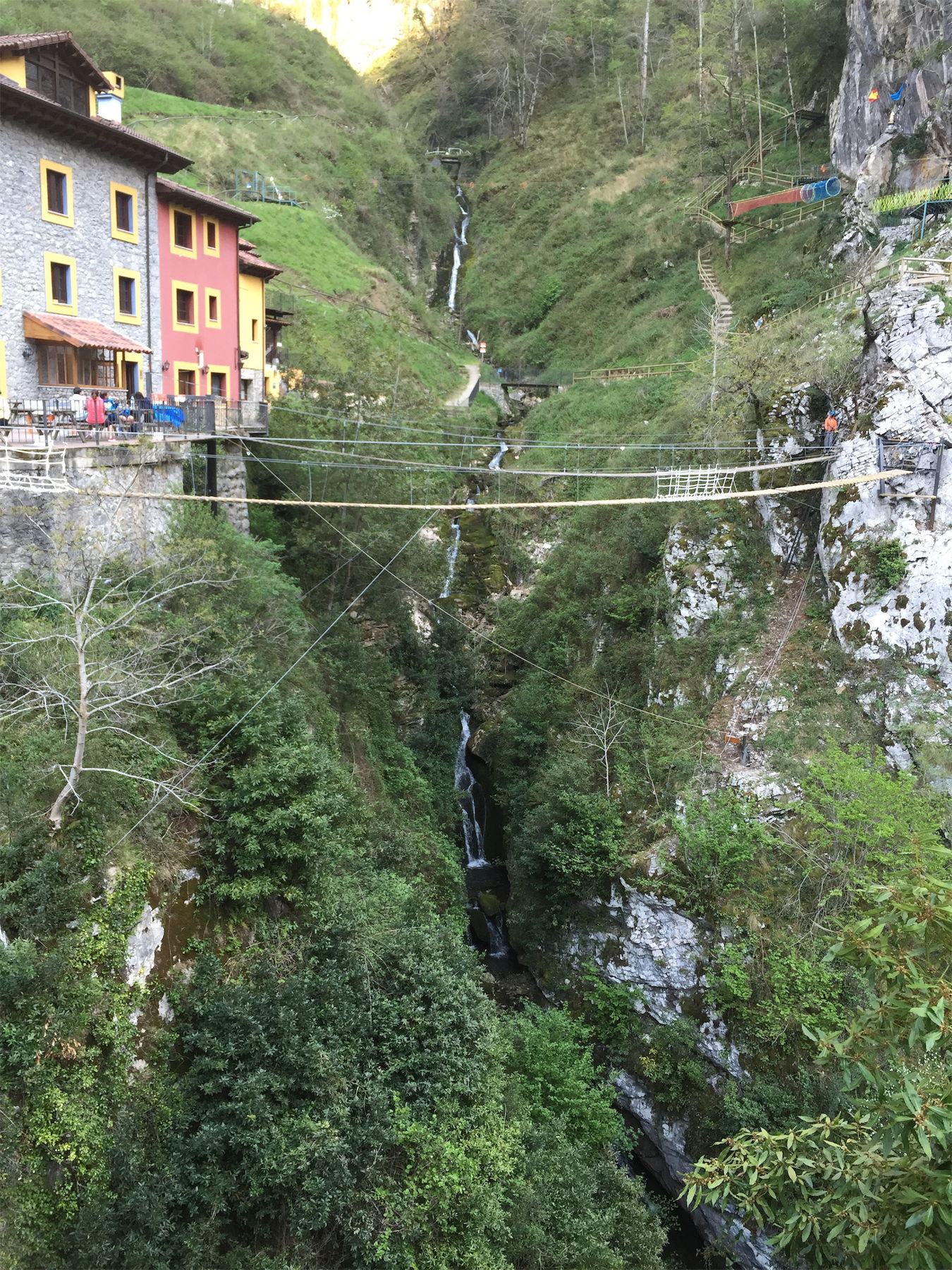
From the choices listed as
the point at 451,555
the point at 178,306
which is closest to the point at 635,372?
the point at 451,555

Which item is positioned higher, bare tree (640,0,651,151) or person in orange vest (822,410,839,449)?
bare tree (640,0,651,151)

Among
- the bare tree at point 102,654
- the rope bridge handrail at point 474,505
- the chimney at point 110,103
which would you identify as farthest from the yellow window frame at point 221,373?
the bare tree at point 102,654

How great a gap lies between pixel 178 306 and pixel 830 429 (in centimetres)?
1816

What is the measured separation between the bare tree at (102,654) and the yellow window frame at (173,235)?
456 inches

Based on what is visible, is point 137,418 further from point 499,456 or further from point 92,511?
point 499,456

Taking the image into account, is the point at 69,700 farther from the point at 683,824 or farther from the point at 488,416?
the point at 488,416

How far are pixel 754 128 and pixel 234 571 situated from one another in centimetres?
4012

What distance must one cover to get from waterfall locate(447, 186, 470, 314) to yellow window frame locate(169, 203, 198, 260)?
30.6 m

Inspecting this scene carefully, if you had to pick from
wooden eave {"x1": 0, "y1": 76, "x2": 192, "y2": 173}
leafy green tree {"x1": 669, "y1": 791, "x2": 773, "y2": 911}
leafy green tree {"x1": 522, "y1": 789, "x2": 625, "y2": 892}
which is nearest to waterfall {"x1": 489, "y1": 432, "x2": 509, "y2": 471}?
wooden eave {"x1": 0, "y1": 76, "x2": 192, "y2": 173}

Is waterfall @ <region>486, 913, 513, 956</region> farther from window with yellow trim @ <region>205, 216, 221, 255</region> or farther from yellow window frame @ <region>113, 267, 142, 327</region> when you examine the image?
window with yellow trim @ <region>205, 216, 221, 255</region>

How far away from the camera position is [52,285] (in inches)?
776

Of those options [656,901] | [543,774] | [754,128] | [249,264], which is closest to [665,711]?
[543,774]

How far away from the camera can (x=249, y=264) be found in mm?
27828

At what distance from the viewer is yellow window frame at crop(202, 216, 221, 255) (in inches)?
958
